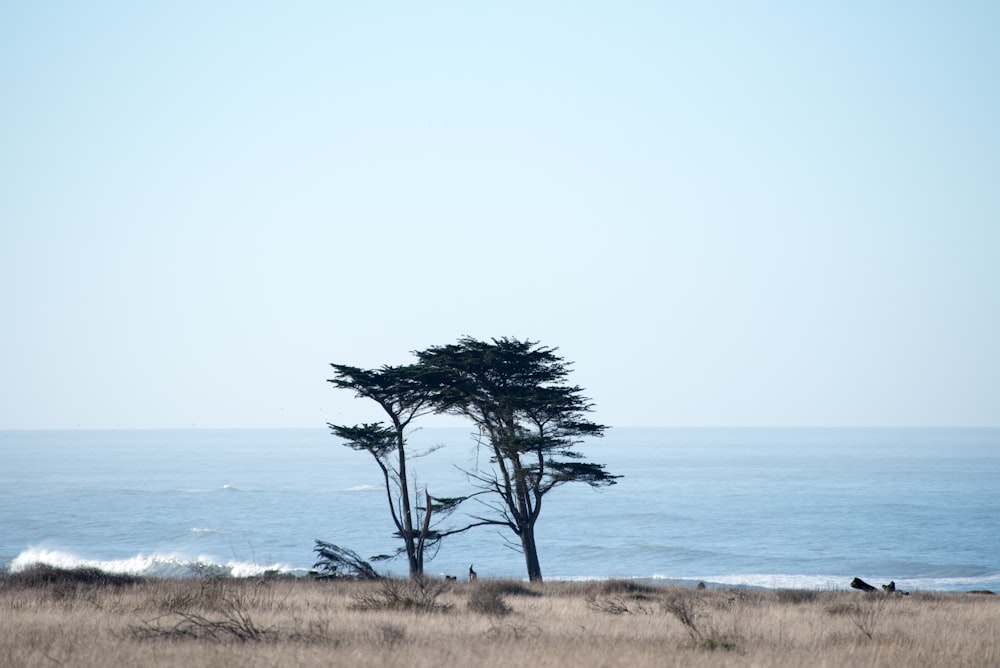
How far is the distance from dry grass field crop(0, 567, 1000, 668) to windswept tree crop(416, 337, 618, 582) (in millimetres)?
7044

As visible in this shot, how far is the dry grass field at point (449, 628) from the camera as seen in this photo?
10.8 m

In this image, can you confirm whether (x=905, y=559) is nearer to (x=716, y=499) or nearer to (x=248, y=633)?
(x=716, y=499)

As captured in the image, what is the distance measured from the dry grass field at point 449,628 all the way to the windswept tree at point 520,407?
277 inches

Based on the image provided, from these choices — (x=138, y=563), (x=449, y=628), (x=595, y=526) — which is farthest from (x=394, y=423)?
(x=595, y=526)

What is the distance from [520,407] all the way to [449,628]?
15923mm

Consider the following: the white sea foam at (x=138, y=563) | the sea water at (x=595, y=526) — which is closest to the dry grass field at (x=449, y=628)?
the sea water at (x=595, y=526)

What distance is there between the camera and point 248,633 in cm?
1234

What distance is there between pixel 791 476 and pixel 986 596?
106 metres

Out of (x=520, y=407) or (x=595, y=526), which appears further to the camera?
(x=595, y=526)

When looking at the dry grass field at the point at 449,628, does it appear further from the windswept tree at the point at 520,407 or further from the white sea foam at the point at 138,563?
the white sea foam at the point at 138,563

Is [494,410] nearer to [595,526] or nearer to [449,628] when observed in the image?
[449,628]

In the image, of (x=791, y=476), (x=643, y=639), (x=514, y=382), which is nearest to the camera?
(x=643, y=639)

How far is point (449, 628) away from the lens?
14.4 metres

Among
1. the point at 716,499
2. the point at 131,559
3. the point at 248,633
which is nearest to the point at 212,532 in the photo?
the point at 131,559
